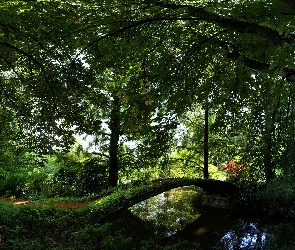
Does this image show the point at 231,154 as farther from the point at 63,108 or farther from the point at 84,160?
the point at 63,108

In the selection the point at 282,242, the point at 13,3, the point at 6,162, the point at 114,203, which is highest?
the point at 13,3

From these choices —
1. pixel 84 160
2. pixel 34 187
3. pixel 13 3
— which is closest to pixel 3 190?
pixel 34 187

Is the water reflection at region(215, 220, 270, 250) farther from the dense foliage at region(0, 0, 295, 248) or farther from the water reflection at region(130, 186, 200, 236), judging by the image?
the water reflection at region(130, 186, 200, 236)

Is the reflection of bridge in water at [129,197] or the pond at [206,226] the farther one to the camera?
the pond at [206,226]

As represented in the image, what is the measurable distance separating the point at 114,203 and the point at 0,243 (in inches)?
137

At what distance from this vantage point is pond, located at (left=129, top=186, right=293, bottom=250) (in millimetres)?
9008

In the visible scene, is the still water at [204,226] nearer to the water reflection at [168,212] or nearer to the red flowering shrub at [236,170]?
the water reflection at [168,212]

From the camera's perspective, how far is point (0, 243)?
6258 millimetres

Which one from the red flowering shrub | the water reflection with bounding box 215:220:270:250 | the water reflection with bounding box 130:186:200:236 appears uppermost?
the red flowering shrub

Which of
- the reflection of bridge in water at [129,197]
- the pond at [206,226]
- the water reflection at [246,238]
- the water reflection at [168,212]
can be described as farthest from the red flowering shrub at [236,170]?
the water reflection at [246,238]

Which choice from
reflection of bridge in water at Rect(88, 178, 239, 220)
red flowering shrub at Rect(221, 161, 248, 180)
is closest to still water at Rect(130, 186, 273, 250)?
reflection of bridge in water at Rect(88, 178, 239, 220)

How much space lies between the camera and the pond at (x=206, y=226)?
29.6 ft

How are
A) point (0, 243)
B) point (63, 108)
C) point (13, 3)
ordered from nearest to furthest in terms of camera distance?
point (13, 3), point (63, 108), point (0, 243)

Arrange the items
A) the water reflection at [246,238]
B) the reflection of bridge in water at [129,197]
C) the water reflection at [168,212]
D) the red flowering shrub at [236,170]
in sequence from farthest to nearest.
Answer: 1. the red flowering shrub at [236,170]
2. the water reflection at [168,212]
3. the reflection of bridge in water at [129,197]
4. the water reflection at [246,238]
